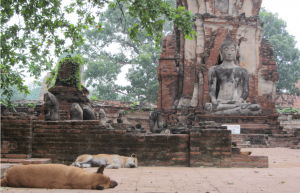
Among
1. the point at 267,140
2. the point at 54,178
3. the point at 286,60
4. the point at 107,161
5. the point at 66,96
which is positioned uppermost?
the point at 286,60

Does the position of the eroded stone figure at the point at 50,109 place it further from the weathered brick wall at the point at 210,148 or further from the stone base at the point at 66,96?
the stone base at the point at 66,96

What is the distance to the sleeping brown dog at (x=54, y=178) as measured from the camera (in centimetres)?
346

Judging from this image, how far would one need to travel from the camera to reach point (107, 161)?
5258 millimetres

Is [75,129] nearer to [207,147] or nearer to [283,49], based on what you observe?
[207,147]

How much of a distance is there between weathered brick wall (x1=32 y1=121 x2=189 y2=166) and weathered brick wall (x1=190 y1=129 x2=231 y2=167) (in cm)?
17

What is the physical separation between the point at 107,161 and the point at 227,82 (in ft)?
29.4

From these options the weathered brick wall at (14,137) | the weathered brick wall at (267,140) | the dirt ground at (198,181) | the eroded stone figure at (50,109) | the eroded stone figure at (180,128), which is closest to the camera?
the dirt ground at (198,181)

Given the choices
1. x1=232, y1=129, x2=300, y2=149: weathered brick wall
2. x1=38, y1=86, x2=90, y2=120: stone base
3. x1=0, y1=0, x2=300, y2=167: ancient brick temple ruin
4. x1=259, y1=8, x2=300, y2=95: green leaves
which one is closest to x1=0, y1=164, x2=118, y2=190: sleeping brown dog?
x1=0, y1=0, x2=300, y2=167: ancient brick temple ruin

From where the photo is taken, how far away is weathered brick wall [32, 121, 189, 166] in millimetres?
5539

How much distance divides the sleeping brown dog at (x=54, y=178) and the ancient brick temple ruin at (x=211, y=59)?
10.3 metres

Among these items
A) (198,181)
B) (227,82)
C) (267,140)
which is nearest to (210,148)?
(198,181)

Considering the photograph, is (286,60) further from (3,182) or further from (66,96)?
(3,182)

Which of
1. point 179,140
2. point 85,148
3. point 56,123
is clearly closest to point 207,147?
point 179,140

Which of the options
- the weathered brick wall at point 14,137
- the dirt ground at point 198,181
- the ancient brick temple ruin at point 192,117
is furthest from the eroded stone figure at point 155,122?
the weathered brick wall at point 14,137
